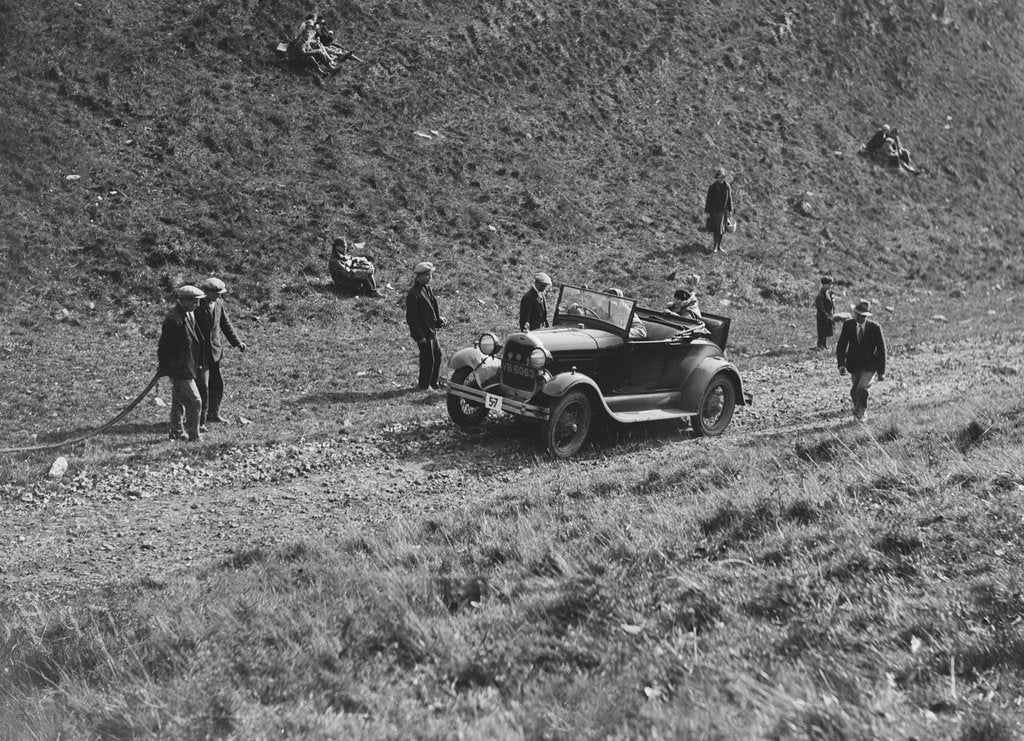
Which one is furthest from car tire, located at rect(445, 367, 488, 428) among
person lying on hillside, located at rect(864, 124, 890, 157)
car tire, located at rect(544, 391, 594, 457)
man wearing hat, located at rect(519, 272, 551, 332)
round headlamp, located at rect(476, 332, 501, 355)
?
person lying on hillside, located at rect(864, 124, 890, 157)

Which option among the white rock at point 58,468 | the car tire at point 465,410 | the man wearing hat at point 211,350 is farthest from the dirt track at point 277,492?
the man wearing hat at point 211,350

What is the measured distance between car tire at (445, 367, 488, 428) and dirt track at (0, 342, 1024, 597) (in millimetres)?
157

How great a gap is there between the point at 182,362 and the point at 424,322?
3795 mm

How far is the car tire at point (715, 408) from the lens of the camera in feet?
37.8

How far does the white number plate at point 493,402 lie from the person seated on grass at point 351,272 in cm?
802

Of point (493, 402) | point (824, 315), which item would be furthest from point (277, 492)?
point (824, 315)

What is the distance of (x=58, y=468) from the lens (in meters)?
9.30

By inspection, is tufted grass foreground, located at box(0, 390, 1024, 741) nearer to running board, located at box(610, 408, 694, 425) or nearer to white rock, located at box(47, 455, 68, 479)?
white rock, located at box(47, 455, 68, 479)

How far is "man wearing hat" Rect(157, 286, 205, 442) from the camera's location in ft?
34.4

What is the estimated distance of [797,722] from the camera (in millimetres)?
4191

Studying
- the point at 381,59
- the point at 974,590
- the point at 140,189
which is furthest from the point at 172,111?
the point at 974,590

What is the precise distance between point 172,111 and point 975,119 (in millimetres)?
30563

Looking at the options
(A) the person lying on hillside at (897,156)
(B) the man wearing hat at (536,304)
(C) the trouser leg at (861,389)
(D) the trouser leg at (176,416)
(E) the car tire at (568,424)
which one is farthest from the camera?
(A) the person lying on hillside at (897,156)

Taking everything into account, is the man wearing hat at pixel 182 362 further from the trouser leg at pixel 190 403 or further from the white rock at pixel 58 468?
the white rock at pixel 58 468
